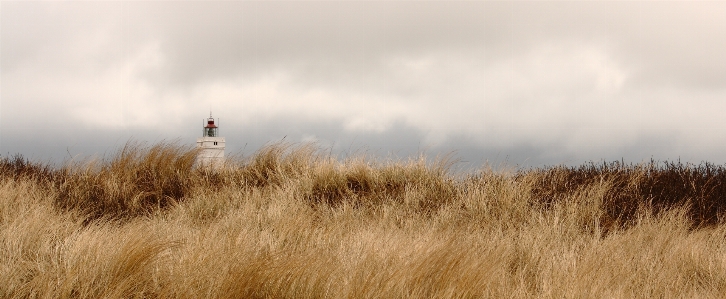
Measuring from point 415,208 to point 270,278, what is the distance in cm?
381

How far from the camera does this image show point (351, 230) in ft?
18.5

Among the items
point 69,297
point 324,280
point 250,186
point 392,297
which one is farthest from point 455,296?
point 250,186

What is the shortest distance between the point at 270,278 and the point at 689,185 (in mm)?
6893

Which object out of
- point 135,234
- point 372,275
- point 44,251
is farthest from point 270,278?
point 44,251

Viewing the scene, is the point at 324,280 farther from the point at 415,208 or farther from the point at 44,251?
the point at 415,208

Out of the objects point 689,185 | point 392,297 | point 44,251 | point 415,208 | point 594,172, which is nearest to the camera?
point 392,297

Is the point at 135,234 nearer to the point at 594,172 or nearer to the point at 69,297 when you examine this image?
the point at 69,297

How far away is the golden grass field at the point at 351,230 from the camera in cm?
388

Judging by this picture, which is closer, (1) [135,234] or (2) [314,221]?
(1) [135,234]

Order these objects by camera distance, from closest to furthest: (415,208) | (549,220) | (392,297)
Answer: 1. (392,297)
2. (549,220)
3. (415,208)

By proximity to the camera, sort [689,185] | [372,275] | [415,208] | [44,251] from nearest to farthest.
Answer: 1. [372,275]
2. [44,251]
3. [415,208]
4. [689,185]

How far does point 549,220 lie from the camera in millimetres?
6523

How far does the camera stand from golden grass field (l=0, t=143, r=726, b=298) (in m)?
3.88

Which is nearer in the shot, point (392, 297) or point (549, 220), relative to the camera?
point (392, 297)
